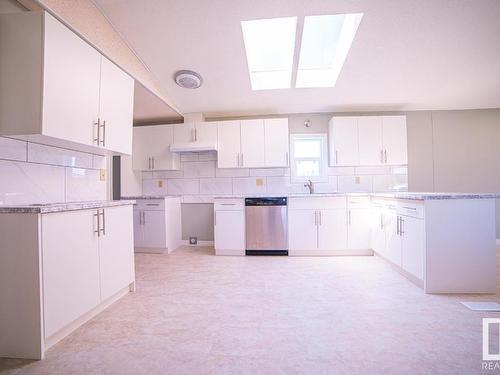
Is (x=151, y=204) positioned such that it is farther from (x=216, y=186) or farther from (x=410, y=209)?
(x=410, y=209)

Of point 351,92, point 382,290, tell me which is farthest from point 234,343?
point 351,92

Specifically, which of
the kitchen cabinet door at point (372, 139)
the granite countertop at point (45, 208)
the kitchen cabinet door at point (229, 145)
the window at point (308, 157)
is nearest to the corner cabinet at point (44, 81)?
the granite countertop at point (45, 208)

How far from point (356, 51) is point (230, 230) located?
2.85 meters

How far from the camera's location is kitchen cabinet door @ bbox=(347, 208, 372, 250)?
3408mm

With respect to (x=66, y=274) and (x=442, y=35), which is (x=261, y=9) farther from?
(x=66, y=274)

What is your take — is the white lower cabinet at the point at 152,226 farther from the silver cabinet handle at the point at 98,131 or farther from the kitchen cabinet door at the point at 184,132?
the silver cabinet handle at the point at 98,131

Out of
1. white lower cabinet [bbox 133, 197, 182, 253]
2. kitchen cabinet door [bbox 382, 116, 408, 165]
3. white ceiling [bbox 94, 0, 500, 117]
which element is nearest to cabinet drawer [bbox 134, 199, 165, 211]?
white lower cabinet [bbox 133, 197, 182, 253]

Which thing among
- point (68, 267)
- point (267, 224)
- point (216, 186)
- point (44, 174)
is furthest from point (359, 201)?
point (44, 174)

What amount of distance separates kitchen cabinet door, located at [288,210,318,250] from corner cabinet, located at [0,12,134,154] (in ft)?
8.67

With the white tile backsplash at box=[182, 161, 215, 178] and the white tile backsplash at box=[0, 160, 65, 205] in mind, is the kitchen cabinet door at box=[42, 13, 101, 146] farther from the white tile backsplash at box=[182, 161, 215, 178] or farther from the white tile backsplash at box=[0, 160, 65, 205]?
the white tile backsplash at box=[182, 161, 215, 178]

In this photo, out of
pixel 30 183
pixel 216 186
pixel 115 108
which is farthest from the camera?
pixel 216 186

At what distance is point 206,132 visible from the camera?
3.98 meters

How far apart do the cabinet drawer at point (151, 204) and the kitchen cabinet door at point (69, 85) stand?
187 cm

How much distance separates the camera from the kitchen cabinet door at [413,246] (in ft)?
7.29
